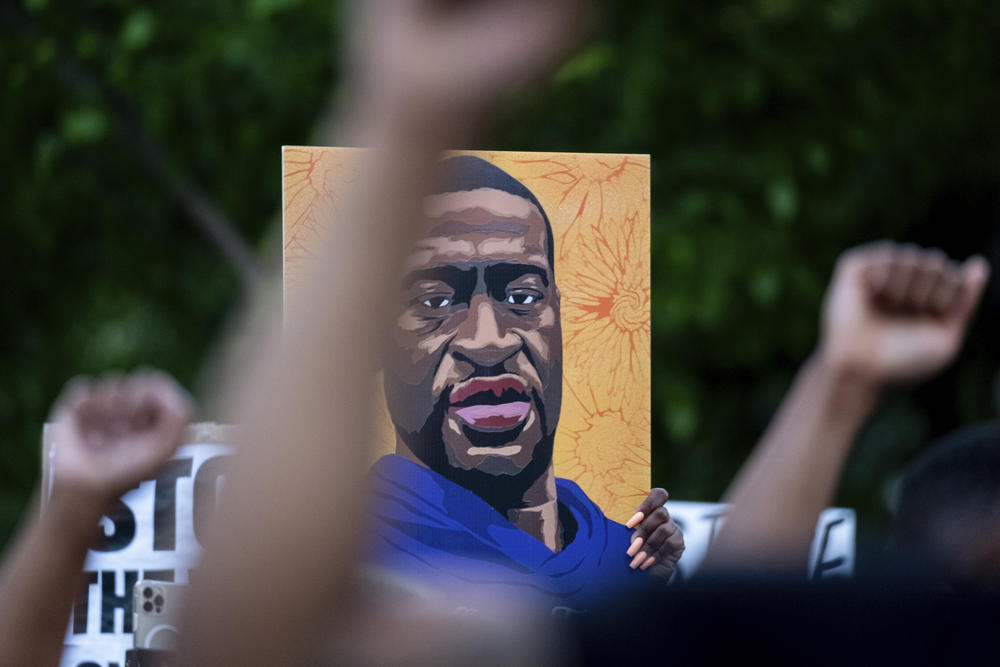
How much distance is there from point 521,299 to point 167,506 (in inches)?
24.3

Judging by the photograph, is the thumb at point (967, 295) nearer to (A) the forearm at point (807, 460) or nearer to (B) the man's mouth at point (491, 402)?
(A) the forearm at point (807, 460)

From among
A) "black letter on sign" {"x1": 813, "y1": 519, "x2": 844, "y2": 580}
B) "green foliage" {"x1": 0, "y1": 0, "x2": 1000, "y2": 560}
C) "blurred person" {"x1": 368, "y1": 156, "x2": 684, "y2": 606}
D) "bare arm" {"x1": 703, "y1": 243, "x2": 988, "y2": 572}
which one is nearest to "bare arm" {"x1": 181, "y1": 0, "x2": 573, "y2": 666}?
"blurred person" {"x1": 368, "y1": 156, "x2": 684, "y2": 606}

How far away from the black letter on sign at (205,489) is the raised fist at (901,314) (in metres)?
0.82

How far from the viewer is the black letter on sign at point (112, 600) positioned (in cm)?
153

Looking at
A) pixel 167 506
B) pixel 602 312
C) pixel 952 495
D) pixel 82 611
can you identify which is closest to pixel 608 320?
pixel 602 312

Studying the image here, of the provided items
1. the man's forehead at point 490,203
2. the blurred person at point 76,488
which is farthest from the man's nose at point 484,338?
the blurred person at point 76,488

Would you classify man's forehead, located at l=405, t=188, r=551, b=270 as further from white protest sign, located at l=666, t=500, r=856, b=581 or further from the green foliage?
the green foliage

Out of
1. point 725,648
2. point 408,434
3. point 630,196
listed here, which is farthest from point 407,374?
point 725,648

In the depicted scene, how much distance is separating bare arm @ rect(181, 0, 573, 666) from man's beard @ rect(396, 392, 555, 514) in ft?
2.17

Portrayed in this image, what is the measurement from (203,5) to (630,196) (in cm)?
320

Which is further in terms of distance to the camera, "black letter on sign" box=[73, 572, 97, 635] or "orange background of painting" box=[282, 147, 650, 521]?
"black letter on sign" box=[73, 572, 97, 635]

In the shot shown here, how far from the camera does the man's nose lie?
128 cm

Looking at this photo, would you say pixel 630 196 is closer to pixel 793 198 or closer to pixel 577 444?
pixel 577 444

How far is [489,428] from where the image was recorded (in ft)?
4.24
